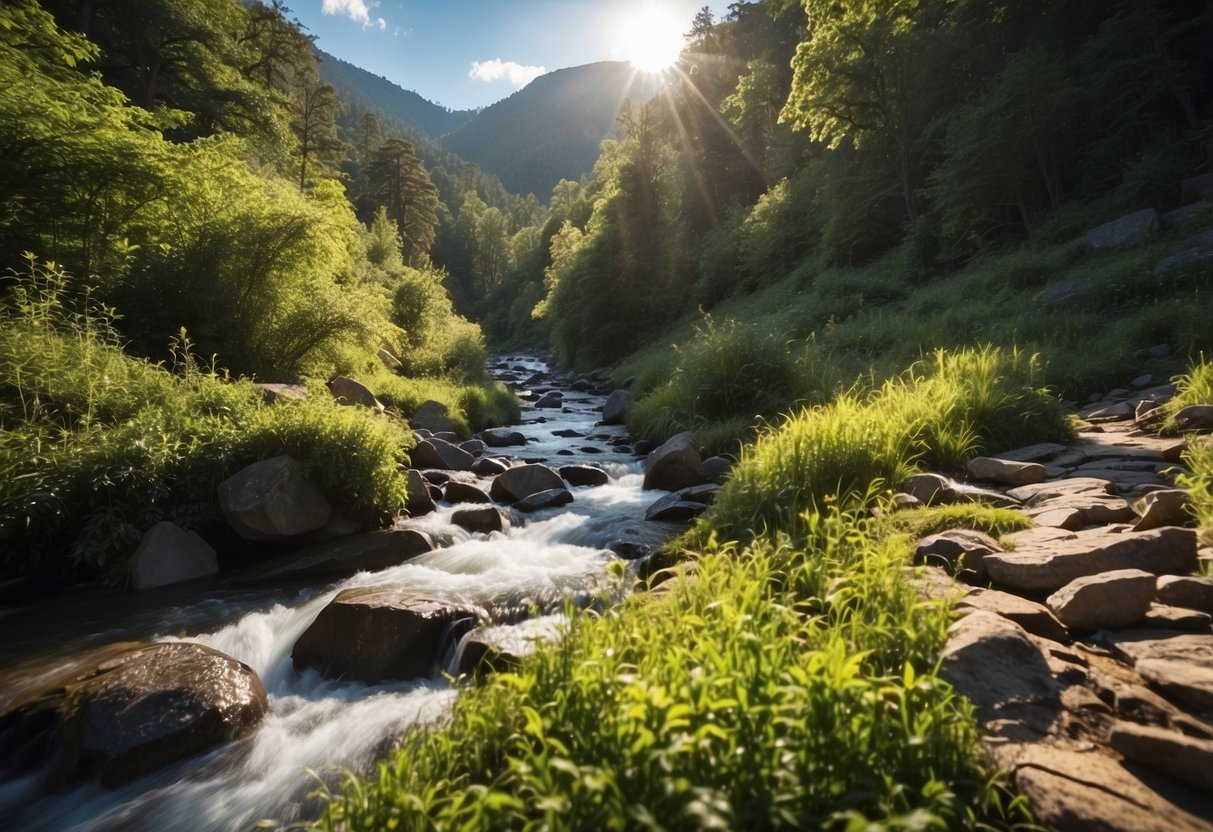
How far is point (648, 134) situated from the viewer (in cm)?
3198

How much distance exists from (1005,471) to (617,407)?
36.6 ft

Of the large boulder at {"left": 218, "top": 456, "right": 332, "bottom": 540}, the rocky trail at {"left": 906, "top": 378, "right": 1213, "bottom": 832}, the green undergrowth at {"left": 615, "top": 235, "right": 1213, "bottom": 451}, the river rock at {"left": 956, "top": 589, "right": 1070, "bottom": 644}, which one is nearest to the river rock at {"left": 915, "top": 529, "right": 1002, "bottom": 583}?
the rocky trail at {"left": 906, "top": 378, "right": 1213, "bottom": 832}

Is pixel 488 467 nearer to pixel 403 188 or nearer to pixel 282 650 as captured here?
pixel 282 650

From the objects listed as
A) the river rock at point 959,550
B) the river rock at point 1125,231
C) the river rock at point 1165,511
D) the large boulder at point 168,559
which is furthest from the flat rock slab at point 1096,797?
the river rock at point 1125,231

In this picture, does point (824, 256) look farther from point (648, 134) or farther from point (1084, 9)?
point (648, 134)

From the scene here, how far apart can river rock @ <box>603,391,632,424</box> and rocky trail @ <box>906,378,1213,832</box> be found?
11.6 metres

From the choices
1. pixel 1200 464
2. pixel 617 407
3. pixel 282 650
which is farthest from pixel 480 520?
pixel 617 407

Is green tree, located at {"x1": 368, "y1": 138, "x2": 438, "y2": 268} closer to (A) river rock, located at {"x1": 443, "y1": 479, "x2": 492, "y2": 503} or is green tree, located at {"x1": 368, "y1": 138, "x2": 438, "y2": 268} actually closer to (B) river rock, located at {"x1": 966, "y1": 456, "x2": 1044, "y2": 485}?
(A) river rock, located at {"x1": 443, "y1": 479, "x2": 492, "y2": 503}

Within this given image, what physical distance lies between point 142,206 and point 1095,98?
24.3 meters

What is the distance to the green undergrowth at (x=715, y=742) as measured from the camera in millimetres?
1697

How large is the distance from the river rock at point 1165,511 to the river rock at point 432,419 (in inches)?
479

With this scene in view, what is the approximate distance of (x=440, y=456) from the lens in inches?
418

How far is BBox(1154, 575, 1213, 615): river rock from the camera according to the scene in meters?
2.63

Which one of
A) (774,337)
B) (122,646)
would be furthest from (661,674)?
(774,337)
